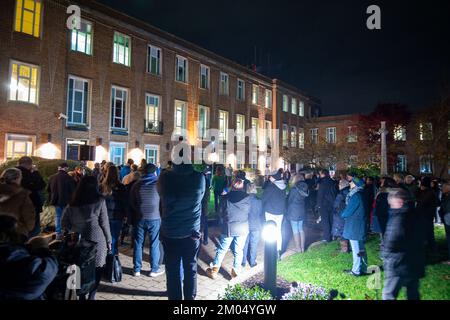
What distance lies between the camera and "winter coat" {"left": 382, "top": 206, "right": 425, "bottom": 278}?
3.86 meters

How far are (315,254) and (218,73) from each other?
22518 millimetres

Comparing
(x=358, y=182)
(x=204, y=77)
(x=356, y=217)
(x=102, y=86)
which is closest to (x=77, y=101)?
(x=102, y=86)

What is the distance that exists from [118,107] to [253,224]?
1580cm

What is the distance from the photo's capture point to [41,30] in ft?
51.0

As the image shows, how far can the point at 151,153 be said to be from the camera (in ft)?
69.4

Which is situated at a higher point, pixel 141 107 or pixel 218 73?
pixel 218 73

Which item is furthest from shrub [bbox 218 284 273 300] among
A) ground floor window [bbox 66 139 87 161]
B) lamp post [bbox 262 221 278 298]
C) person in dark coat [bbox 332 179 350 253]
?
ground floor window [bbox 66 139 87 161]

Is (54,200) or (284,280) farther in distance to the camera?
(54,200)

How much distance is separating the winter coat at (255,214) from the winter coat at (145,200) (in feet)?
6.32

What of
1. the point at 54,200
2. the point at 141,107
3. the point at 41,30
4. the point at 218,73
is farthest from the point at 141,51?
the point at 54,200

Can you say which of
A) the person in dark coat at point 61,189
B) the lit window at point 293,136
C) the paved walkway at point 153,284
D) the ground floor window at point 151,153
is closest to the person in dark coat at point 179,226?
the paved walkway at point 153,284

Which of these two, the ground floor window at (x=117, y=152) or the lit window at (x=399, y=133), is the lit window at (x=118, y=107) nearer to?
the ground floor window at (x=117, y=152)

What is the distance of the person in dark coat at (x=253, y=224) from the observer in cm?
629
